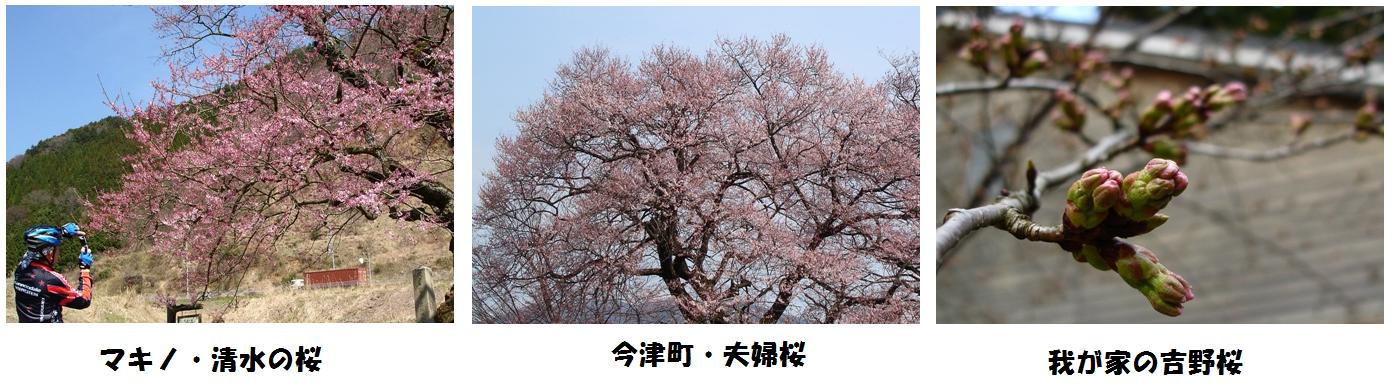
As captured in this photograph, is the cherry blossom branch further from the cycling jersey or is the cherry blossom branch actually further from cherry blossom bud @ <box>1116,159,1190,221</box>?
the cycling jersey

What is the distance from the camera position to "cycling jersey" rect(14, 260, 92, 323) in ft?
10.3

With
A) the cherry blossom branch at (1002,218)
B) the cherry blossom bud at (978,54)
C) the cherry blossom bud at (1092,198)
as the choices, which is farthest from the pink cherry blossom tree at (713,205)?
the cherry blossom bud at (1092,198)

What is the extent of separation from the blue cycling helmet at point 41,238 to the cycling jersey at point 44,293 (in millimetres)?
55

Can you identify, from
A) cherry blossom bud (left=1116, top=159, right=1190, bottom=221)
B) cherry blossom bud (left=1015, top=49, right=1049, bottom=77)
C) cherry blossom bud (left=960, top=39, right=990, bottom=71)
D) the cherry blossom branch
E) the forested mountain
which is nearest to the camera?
cherry blossom bud (left=1116, top=159, right=1190, bottom=221)

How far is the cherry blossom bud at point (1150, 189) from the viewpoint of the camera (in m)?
Result: 1.01

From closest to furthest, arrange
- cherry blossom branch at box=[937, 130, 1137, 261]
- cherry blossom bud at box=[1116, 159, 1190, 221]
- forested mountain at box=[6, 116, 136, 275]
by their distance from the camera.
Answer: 1. cherry blossom bud at box=[1116, 159, 1190, 221]
2. cherry blossom branch at box=[937, 130, 1137, 261]
3. forested mountain at box=[6, 116, 136, 275]

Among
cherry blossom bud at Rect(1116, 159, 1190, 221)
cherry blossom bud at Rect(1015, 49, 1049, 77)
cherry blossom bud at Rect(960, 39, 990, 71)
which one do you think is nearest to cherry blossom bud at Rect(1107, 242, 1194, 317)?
cherry blossom bud at Rect(1116, 159, 1190, 221)

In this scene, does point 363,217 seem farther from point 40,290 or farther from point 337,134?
point 40,290

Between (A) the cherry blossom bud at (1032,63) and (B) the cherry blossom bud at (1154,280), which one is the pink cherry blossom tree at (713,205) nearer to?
(A) the cherry blossom bud at (1032,63)

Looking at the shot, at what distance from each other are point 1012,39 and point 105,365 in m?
2.94

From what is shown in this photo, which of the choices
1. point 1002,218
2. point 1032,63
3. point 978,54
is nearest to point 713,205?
point 978,54

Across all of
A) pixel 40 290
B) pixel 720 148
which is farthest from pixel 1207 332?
pixel 40 290

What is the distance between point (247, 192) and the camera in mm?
3301

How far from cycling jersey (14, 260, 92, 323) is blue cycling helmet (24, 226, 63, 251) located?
55 millimetres
